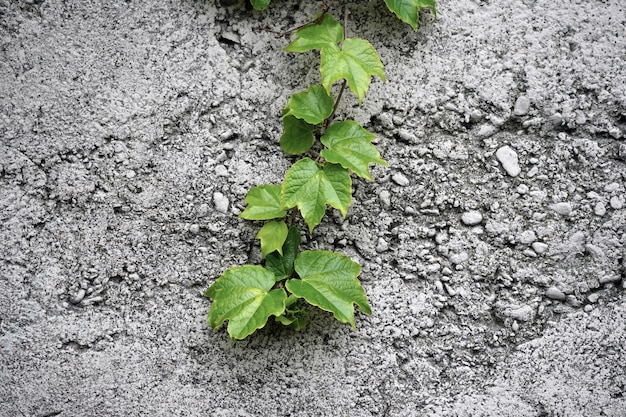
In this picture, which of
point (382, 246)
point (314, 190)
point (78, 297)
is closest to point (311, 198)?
point (314, 190)

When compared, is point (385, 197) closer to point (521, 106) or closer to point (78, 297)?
point (521, 106)

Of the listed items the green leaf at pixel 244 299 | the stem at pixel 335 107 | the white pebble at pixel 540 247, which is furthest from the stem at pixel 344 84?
the white pebble at pixel 540 247

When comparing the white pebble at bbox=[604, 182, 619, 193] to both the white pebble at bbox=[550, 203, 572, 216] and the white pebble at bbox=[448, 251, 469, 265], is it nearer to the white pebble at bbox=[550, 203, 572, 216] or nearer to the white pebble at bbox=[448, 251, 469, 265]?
the white pebble at bbox=[550, 203, 572, 216]

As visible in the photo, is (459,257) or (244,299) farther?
(459,257)

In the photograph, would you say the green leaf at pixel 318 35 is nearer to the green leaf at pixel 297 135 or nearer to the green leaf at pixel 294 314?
the green leaf at pixel 297 135

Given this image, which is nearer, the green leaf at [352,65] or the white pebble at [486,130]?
the green leaf at [352,65]

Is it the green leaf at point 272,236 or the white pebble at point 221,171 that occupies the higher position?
the white pebble at point 221,171

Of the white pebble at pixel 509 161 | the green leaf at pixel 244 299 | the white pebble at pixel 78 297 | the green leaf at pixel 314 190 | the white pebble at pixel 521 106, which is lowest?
the white pebble at pixel 78 297
